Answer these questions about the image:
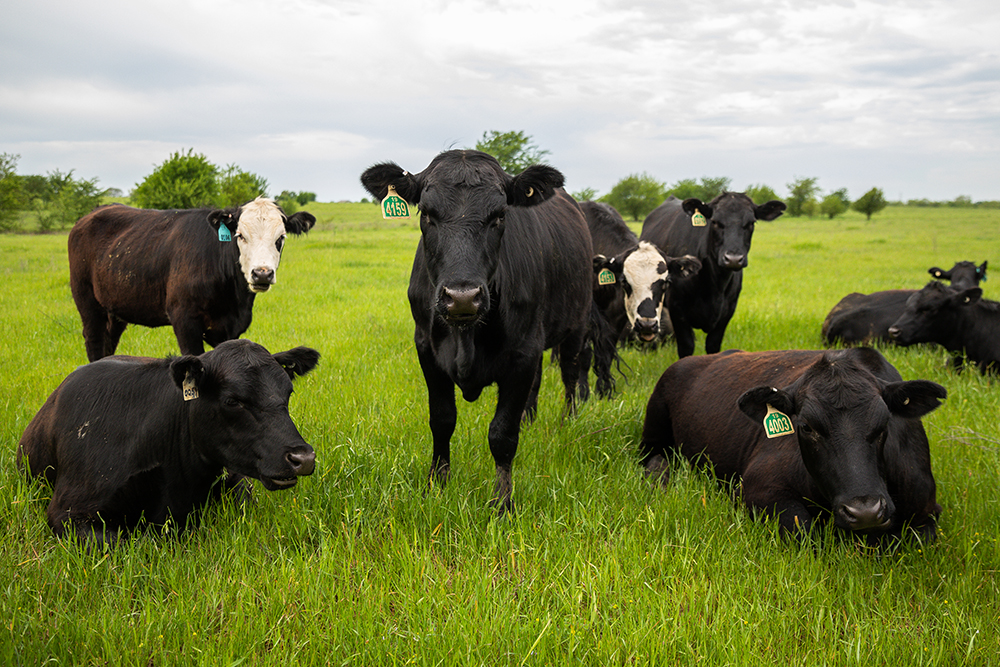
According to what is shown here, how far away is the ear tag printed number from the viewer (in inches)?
140

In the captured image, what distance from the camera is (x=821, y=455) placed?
3502mm

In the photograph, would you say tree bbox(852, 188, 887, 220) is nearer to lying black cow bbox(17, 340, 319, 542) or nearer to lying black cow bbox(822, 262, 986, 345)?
lying black cow bbox(822, 262, 986, 345)

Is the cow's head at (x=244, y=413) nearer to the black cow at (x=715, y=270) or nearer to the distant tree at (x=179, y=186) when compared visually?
the black cow at (x=715, y=270)

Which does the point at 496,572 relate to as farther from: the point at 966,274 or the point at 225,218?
the point at 966,274

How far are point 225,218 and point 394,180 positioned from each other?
3456 millimetres

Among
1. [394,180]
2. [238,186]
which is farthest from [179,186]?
[394,180]

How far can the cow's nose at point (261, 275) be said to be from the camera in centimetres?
642

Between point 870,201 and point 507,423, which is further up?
point 870,201

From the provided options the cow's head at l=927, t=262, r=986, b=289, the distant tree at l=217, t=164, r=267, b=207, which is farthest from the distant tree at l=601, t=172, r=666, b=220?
the cow's head at l=927, t=262, r=986, b=289

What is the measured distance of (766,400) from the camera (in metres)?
3.73

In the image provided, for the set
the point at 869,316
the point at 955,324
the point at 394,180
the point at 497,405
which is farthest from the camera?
the point at 869,316

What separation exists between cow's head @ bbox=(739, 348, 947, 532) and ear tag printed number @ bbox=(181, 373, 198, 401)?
3.13 m

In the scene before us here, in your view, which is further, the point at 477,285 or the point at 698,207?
the point at 698,207

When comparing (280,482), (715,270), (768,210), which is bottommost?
(280,482)
